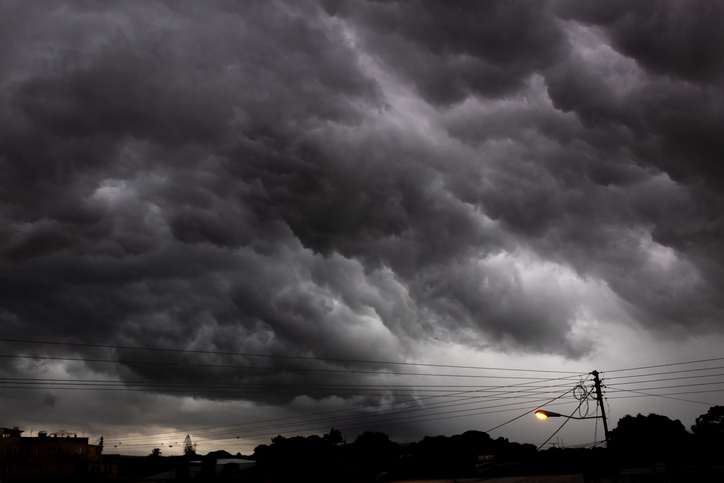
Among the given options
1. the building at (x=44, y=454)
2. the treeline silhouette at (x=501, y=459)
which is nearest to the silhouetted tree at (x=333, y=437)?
the treeline silhouette at (x=501, y=459)

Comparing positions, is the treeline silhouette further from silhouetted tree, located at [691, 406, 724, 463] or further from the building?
the building

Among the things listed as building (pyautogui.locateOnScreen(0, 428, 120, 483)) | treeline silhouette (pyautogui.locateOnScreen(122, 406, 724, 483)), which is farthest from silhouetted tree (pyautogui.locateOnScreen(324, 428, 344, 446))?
building (pyautogui.locateOnScreen(0, 428, 120, 483))

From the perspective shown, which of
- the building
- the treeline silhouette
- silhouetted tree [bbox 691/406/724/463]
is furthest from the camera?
the building

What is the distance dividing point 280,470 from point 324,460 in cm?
3115

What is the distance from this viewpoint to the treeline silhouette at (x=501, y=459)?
50.6m

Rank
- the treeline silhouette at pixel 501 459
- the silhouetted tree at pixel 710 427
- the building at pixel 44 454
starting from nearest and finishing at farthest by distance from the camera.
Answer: the treeline silhouette at pixel 501 459, the silhouetted tree at pixel 710 427, the building at pixel 44 454

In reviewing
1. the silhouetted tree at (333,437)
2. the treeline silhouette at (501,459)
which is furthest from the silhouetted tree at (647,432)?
the silhouetted tree at (333,437)

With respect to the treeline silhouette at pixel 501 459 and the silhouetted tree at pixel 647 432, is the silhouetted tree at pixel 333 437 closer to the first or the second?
the treeline silhouette at pixel 501 459

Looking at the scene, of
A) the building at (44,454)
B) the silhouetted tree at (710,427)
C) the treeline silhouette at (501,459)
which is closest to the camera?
the treeline silhouette at (501,459)

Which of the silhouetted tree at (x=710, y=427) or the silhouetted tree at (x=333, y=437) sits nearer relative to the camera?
the silhouetted tree at (x=710, y=427)

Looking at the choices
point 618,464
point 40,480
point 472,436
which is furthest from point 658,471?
point 472,436

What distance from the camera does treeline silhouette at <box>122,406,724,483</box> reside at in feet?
166

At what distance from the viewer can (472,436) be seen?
16650 cm

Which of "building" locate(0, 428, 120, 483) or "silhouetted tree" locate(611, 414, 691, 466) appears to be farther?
"building" locate(0, 428, 120, 483)
